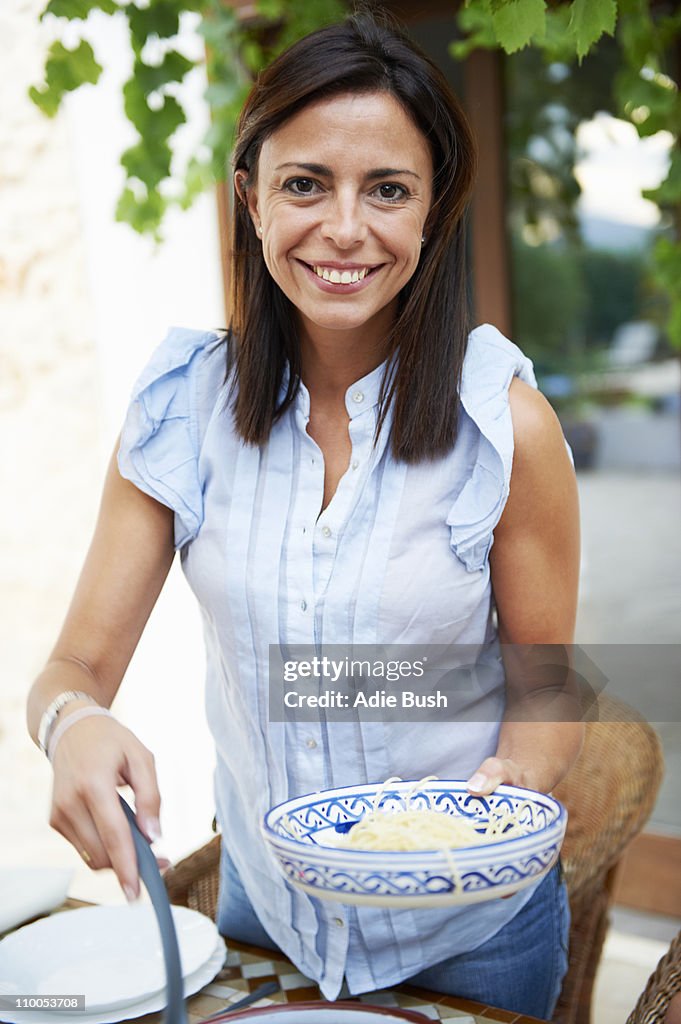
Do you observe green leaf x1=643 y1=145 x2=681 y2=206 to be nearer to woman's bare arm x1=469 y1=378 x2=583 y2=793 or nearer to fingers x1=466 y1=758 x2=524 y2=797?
woman's bare arm x1=469 y1=378 x2=583 y2=793

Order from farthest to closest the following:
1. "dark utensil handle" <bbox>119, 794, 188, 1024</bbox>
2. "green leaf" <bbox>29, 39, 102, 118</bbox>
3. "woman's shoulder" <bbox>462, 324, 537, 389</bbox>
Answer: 1. "green leaf" <bbox>29, 39, 102, 118</bbox>
2. "woman's shoulder" <bbox>462, 324, 537, 389</bbox>
3. "dark utensil handle" <bbox>119, 794, 188, 1024</bbox>

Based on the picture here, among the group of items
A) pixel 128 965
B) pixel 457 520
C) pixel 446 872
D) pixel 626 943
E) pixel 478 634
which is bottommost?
pixel 626 943

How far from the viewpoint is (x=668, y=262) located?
6.44 feet

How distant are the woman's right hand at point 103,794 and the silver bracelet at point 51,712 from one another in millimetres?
61

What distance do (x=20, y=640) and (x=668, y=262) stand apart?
2153mm

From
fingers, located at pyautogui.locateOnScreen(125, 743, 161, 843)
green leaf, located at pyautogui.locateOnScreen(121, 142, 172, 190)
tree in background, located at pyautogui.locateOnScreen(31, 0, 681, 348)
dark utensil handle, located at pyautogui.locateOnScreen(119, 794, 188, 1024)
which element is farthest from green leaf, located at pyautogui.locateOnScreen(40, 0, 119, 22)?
dark utensil handle, located at pyautogui.locateOnScreen(119, 794, 188, 1024)

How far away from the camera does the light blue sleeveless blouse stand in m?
1.15

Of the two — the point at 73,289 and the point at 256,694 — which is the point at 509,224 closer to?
the point at 73,289

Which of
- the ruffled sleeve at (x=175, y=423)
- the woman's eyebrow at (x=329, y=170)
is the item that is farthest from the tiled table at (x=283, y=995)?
the woman's eyebrow at (x=329, y=170)

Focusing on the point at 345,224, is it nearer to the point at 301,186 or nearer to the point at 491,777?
the point at 301,186

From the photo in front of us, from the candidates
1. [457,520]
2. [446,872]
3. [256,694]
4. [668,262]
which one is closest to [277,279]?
[457,520]

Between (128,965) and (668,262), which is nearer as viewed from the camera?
(128,965)

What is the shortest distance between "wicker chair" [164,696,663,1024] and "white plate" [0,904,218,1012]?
271mm

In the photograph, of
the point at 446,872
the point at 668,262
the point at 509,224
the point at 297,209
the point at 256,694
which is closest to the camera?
the point at 446,872
